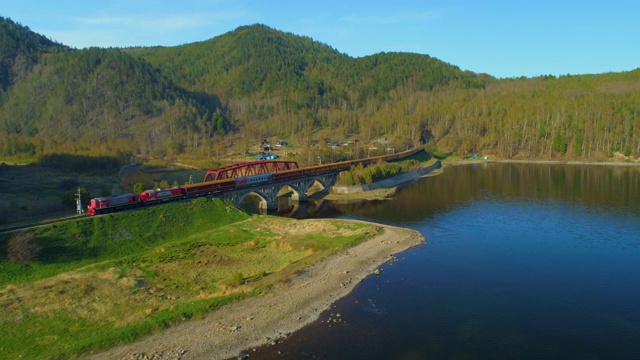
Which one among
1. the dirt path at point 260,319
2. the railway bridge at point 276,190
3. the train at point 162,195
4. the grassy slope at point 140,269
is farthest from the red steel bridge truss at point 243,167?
→ the dirt path at point 260,319

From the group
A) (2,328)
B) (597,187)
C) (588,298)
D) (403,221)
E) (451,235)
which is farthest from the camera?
(597,187)

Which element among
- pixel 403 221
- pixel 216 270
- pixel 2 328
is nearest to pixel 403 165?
pixel 403 221

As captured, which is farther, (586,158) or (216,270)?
(586,158)

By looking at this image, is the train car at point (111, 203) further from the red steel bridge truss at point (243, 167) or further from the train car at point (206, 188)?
the red steel bridge truss at point (243, 167)

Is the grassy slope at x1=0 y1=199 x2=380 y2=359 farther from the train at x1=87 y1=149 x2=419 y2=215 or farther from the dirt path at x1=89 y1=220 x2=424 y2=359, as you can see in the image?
the train at x1=87 y1=149 x2=419 y2=215

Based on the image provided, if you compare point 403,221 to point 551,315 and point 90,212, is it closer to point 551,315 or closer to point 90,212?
point 551,315

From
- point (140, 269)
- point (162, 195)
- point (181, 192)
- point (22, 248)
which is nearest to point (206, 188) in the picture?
point (181, 192)

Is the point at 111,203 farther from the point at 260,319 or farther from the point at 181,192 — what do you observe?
the point at 260,319
